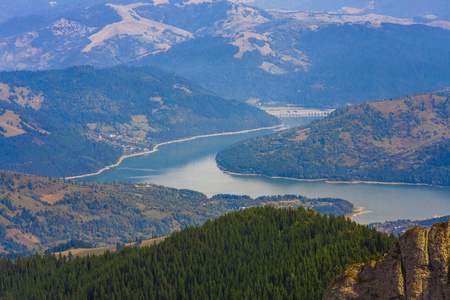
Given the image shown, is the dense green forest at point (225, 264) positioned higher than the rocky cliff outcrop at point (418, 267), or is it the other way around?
the rocky cliff outcrop at point (418, 267)

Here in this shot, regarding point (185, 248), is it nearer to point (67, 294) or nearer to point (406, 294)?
point (67, 294)

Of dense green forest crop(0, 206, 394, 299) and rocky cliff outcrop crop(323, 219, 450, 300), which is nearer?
rocky cliff outcrop crop(323, 219, 450, 300)

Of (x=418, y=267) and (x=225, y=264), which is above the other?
(x=418, y=267)

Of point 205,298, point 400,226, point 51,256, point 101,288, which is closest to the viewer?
point 205,298

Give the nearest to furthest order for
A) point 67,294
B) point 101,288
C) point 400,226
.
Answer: point 101,288, point 67,294, point 400,226

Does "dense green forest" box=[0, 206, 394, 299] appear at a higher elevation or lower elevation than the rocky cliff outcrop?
lower

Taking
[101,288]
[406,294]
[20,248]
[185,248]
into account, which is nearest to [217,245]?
[185,248]

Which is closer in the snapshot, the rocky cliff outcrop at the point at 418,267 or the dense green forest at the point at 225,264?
the rocky cliff outcrop at the point at 418,267

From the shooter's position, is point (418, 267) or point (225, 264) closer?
point (418, 267)
